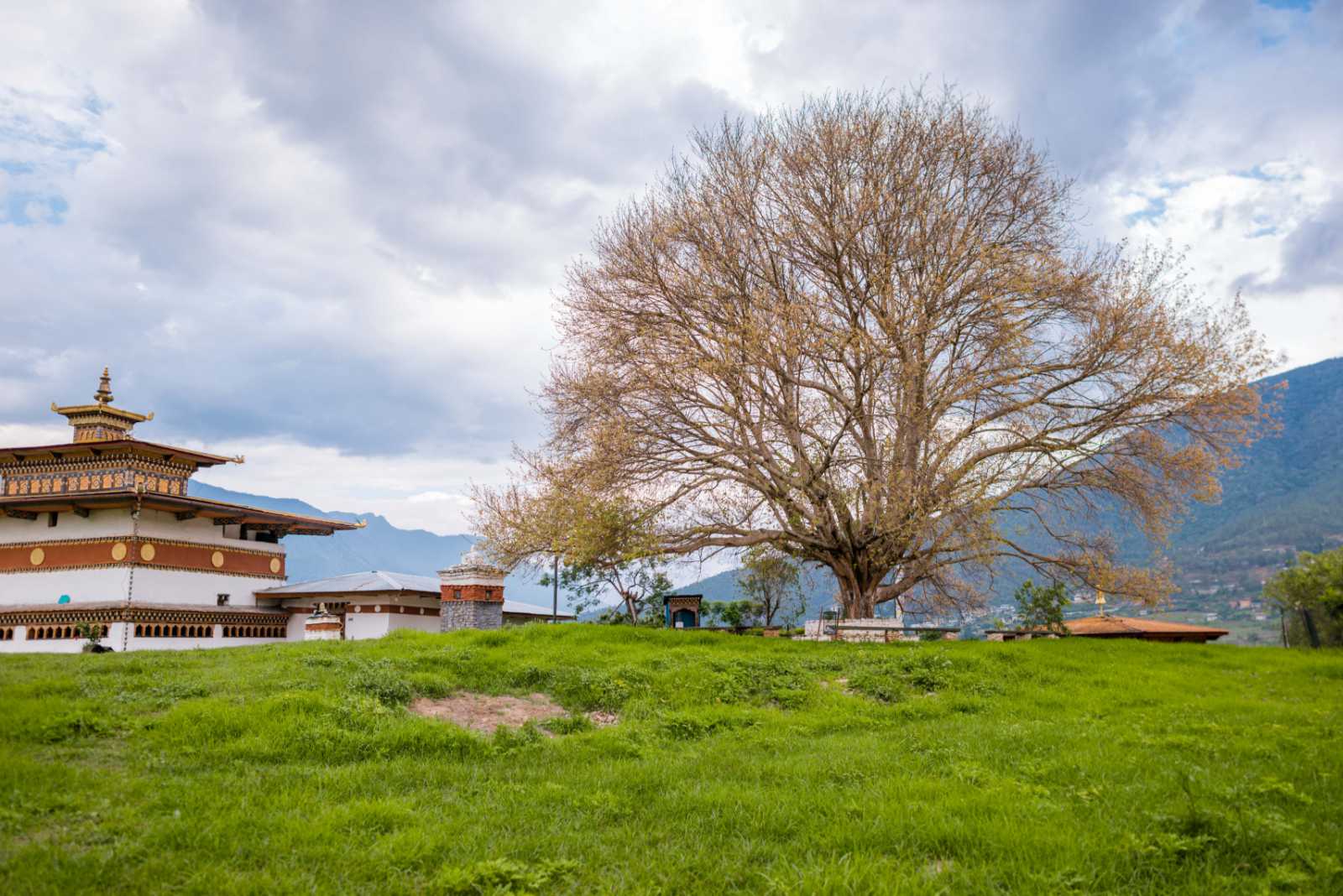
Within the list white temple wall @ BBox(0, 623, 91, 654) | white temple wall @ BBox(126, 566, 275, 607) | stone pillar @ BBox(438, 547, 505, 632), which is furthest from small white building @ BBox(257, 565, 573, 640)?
stone pillar @ BBox(438, 547, 505, 632)

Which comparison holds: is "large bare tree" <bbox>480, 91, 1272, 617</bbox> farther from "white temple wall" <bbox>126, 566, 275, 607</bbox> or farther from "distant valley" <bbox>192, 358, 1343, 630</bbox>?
"distant valley" <bbox>192, 358, 1343, 630</bbox>

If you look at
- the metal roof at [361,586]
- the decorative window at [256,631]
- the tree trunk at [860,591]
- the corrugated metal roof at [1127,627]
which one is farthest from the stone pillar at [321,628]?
the corrugated metal roof at [1127,627]

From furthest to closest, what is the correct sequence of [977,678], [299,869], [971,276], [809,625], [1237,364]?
[809,625], [971,276], [1237,364], [977,678], [299,869]

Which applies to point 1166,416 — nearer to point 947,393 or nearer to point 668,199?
point 947,393

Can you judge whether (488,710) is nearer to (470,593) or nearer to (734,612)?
(470,593)

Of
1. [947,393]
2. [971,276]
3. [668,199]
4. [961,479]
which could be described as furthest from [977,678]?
[668,199]

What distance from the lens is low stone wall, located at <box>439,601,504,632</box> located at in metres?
26.1

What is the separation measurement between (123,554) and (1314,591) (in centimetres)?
4065

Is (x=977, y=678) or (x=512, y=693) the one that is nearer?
(x=512, y=693)

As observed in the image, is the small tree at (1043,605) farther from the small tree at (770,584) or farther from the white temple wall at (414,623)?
the white temple wall at (414,623)

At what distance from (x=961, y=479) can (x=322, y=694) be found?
15.2 m

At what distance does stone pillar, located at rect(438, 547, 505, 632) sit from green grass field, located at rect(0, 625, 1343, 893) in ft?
36.3

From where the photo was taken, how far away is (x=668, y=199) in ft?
77.1

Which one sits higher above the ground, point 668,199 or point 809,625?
point 668,199
